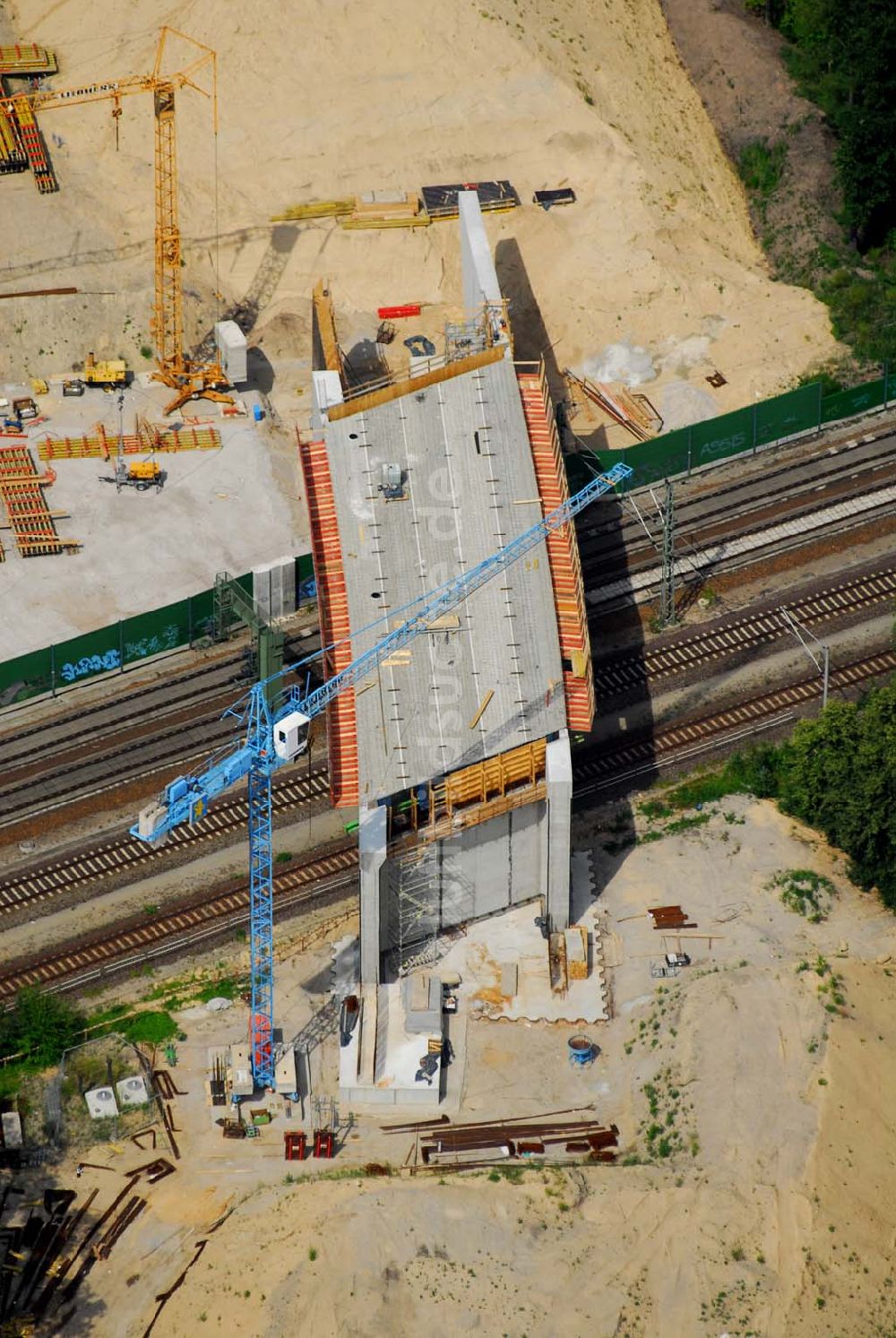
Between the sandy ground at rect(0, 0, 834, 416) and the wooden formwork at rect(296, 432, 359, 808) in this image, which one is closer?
the wooden formwork at rect(296, 432, 359, 808)

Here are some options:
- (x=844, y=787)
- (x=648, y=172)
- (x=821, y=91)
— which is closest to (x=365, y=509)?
(x=844, y=787)

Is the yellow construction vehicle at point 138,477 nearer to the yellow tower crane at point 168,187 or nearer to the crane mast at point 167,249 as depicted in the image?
the yellow tower crane at point 168,187

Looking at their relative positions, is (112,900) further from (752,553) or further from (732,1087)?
(752,553)

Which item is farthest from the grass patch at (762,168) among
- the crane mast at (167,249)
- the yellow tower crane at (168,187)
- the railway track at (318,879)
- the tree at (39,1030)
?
the tree at (39,1030)

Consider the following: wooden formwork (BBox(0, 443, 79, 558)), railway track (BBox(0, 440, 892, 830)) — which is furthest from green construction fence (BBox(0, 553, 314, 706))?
wooden formwork (BBox(0, 443, 79, 558))

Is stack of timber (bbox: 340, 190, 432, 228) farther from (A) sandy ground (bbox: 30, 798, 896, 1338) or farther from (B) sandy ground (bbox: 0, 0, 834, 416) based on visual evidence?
(A) sandy ground (bbox: 30, 798, 896, 1338)

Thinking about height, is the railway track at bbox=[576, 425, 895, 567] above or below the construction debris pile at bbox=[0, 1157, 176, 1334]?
above

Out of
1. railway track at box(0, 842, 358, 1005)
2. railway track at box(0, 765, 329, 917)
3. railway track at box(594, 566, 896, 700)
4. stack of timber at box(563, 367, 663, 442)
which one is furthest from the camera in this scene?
stack of timber at box(563, 367, 663, 442)
